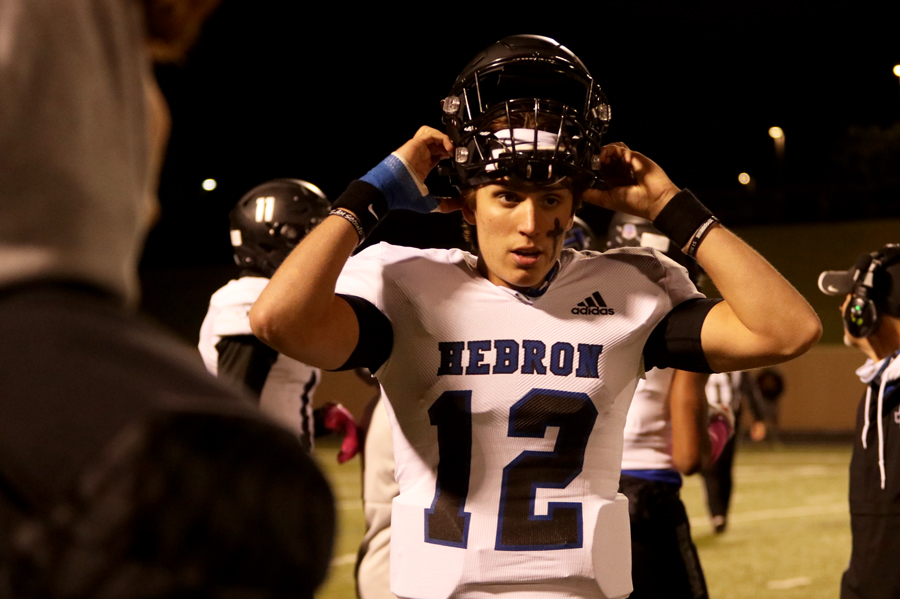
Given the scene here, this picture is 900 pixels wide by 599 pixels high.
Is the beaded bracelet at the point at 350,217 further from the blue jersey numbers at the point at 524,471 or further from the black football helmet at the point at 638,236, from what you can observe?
the black football helmet at the point at 638,236

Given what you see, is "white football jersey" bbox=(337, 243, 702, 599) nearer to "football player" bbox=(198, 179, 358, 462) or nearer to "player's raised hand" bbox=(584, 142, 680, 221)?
"player's raised hand" bbox=(584, 142, 680, 221)

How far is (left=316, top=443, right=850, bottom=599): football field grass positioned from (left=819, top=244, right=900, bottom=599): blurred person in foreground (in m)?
2.05

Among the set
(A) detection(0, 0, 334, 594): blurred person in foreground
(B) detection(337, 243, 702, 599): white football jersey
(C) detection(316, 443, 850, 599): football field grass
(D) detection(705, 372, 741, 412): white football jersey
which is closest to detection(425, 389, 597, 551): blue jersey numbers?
(B) detection(337, 243, 702, 599): white football jersey

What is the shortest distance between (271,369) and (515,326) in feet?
6.19

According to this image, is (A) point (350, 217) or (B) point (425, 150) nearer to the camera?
(A) point (350, 217)

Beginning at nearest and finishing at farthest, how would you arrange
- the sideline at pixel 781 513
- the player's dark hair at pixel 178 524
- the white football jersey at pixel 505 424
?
1. the player's dark hair at pixel 178 524
2. the white football jersey at pixel 505 424
3. the sideline at pixel 781 513

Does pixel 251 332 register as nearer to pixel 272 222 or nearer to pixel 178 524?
pixel 272 222

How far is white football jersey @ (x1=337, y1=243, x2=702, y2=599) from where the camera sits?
205cm

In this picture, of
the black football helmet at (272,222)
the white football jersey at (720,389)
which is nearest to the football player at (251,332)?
the black football helmet at (272,222)

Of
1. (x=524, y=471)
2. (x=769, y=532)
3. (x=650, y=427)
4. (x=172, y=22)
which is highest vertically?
(x=172, y=22)

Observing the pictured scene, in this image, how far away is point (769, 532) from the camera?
886 centimetres

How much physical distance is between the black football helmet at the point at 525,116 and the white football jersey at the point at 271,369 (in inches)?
66.1

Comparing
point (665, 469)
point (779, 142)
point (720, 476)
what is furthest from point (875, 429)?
point (779, 142)

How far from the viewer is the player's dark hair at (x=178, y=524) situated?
0.59 meters
